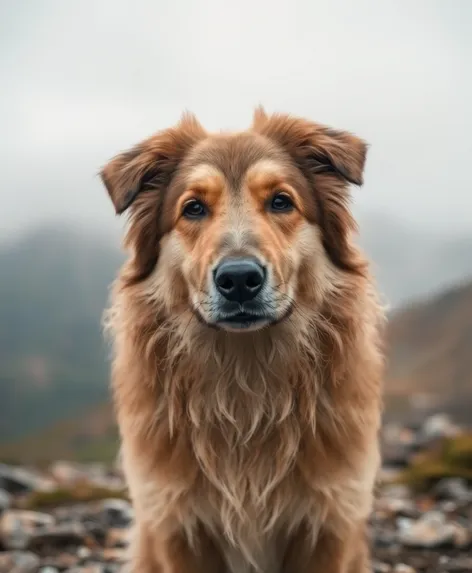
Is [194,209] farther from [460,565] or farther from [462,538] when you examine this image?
[462,538]

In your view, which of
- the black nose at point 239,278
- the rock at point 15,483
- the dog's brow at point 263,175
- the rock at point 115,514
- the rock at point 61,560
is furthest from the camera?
the rock at point 15,483

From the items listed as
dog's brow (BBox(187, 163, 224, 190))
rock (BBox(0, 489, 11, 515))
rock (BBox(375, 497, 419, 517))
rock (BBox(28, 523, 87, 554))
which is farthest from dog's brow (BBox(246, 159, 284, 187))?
rock (BBox(0, 489, 11, 515))

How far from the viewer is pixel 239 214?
13.3 feet

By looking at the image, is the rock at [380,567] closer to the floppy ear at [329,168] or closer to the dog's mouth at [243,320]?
the floppy ear at [329,168]

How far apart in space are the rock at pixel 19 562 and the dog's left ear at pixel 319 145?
3300mm

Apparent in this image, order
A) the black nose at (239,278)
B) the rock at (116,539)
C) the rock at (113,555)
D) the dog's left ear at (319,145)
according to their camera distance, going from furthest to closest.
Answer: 1. the rock at (116,539)
2. the rock at (113,555)
3. the dog's left ear at (319,145)
4. the black nose at (239,278)

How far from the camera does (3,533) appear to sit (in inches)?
247

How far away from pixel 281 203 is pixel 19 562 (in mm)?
3250

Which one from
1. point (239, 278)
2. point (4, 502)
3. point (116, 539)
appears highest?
point (239, 278)

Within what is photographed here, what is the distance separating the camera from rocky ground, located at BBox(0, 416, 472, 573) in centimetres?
580

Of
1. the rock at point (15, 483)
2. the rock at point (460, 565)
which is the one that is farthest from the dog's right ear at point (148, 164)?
the rock at point (15, 483)

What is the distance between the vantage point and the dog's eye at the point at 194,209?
4.23 meters

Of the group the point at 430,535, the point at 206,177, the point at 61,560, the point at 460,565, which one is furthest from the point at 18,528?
the point at 206,177

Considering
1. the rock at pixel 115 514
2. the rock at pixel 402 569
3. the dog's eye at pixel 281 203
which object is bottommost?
the rock at pixel 115 514
